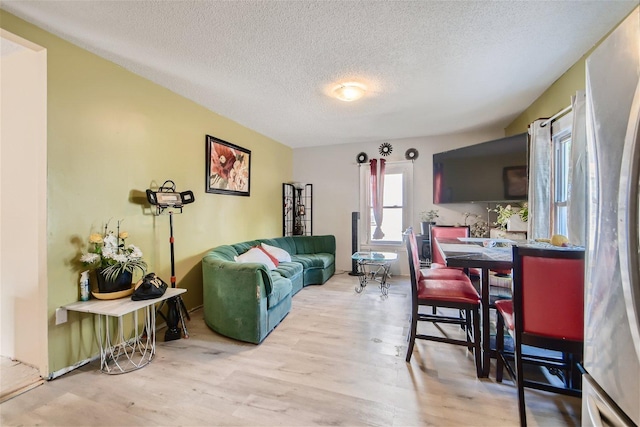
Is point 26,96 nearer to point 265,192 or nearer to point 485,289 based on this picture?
point 265,192

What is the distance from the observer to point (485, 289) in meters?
1.92

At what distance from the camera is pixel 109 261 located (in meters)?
2.13

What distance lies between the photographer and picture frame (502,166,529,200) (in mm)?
3094

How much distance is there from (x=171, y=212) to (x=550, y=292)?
10.5 ft

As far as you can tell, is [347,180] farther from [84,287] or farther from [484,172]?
[84,287]

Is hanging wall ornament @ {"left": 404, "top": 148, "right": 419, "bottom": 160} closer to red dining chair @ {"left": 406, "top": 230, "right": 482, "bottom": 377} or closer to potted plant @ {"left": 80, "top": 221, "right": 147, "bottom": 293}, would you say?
red dining chair @ {"left": 406, "top": 230, "right": 482, "bottom": 377}

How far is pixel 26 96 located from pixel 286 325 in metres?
2.95

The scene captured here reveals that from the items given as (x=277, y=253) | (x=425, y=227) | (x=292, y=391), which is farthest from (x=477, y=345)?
(x=277, y=253)

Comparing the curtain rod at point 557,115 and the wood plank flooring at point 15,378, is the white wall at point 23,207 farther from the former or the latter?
the curtain rod at point 557,115

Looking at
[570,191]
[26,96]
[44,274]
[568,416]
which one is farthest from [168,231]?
[570,191]

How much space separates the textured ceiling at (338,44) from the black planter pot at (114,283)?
6.19ft

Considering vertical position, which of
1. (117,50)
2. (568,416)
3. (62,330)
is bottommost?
(568,416)

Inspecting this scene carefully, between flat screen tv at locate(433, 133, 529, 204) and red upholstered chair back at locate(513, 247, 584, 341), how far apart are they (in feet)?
7.00

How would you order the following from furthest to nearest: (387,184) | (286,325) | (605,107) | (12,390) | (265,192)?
(387,184) → (265,192) → (286,325) → (12,390) → (605,107)
